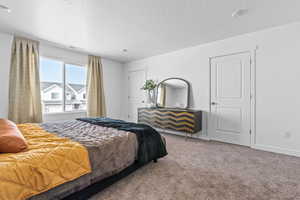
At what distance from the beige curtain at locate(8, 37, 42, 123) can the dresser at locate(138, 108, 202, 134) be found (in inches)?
110

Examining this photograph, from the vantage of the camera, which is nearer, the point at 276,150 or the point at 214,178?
the point at 214,178

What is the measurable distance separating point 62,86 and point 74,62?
0.80 meters

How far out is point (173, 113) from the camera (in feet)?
12.1

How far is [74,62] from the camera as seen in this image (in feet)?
14.1

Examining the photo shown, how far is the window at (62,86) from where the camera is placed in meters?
3.84

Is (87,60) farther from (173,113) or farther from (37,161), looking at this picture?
(37,161)

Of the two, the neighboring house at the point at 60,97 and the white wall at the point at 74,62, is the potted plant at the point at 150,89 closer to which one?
the white wall at the point at 74,62

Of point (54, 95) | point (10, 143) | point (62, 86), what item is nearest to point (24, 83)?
point (54, 95)

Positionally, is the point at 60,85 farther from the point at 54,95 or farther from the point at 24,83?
the point at 24,83

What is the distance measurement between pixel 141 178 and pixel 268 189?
1507mm

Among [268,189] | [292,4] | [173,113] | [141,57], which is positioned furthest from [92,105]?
[292,4]

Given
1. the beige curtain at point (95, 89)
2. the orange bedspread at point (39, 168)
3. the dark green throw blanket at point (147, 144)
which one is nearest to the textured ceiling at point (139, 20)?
the beige curtain at point (95, 89)

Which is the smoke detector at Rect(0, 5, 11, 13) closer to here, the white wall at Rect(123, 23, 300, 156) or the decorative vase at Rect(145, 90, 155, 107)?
the decorative vase at Rect(145, 90, 155, 107)

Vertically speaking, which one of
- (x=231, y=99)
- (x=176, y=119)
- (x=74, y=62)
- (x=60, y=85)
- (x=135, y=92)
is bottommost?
(x=176, y=119)
